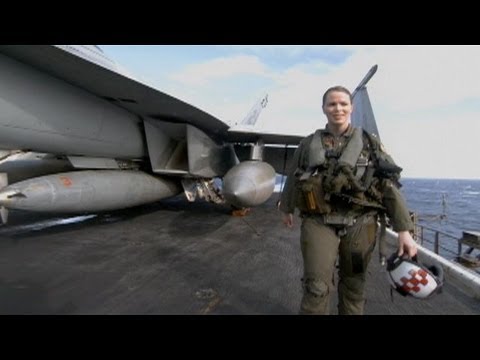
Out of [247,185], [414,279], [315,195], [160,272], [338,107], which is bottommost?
[160,272]

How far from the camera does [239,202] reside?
6316mm

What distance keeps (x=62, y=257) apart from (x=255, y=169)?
12.5 feet

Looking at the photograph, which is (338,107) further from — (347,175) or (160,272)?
(160,272)

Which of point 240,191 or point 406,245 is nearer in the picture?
point 406,245

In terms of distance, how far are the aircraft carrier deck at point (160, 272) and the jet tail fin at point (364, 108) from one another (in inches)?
76.1

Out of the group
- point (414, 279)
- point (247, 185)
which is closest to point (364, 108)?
point (247, 185)

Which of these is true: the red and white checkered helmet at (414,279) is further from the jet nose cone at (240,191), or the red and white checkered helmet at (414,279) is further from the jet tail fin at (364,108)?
the jet nose cone at (240,191)

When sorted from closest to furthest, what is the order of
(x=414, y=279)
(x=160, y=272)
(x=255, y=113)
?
(x=414, y=279) < (x=160, y=272) < (x=255, y=113)

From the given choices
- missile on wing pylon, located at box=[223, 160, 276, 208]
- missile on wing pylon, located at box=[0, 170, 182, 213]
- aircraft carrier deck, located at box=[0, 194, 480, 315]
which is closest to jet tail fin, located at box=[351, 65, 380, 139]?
aircraft carrier deck, located at box=[0, 194, 480, 315]

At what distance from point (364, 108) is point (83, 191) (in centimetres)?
474

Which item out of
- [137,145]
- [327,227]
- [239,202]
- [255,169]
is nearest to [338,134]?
[327,227]

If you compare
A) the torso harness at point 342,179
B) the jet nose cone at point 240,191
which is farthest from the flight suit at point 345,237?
the jet nose cone at point 240,191

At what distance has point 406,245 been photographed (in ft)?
7.59

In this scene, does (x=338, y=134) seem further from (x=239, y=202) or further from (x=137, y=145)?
(x=137, y=145)
